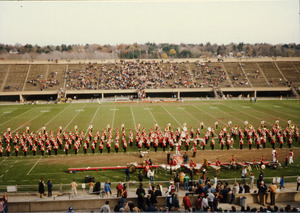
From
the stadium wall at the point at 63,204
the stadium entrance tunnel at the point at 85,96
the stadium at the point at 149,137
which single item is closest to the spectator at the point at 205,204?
the stadium at the point at 149,137

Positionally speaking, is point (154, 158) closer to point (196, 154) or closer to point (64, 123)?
point (196, 154)

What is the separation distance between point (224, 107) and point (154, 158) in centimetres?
2163

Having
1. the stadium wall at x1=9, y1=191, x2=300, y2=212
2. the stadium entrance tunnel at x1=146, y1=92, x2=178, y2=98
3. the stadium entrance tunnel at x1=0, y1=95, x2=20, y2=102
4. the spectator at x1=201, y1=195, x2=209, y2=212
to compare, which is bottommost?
the stadium wall at x1=9, y1=191, x2=300, y2=212

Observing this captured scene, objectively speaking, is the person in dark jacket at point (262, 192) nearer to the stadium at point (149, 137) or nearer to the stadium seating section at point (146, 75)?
the stadium at point (149, 137)

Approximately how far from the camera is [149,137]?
1997 cm

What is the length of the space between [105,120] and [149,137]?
385 inches

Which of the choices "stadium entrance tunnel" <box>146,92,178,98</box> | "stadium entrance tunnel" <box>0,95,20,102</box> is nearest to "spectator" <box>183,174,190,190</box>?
"stadium entrance tunnel" <box>146,92,178,98</box>

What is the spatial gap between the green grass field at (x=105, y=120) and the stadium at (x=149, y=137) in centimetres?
11

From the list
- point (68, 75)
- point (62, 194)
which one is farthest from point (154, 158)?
A: point (68, 75)

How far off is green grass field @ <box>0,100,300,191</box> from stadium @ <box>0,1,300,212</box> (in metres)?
0.11

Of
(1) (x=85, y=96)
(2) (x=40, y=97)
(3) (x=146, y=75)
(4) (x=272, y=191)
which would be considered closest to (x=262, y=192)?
(4) (x=272, y=191)

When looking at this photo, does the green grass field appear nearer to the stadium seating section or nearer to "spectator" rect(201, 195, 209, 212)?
"spectator" rect(201, 195, 209, 212)

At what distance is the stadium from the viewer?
10.6 metres

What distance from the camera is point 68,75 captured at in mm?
52812
